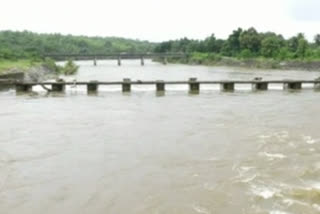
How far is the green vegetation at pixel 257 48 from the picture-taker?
3482 inches

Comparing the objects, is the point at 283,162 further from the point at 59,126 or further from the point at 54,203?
the point at 59,126

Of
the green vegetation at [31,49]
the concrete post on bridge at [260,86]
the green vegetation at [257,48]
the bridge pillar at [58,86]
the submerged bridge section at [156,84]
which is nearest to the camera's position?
the submerged bridge section at [156,84]

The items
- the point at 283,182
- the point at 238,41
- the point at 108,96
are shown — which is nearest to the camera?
the point at 283,182

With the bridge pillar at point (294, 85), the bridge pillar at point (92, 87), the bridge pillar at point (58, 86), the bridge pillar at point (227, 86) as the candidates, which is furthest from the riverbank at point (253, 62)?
the bridge pillar at point (58, 86)

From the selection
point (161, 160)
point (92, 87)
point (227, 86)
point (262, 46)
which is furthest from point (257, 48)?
point (161, 160)

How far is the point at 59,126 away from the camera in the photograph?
1858cm

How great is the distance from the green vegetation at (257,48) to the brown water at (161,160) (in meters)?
67.4

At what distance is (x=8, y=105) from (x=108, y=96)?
672 cm

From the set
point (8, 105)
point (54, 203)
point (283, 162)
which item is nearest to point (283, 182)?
point (283, 162)

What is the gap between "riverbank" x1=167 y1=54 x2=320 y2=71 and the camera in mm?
79069

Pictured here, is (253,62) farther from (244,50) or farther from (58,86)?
(58,86)

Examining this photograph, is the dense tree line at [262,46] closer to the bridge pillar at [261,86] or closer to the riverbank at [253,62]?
the riverbank at [253,62]

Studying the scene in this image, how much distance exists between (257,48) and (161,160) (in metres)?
93.2

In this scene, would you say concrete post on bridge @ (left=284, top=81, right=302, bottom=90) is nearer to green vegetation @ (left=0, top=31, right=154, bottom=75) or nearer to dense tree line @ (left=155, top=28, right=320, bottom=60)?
green vegetation @ (left=0, top=31, right=154, bottom=75)
